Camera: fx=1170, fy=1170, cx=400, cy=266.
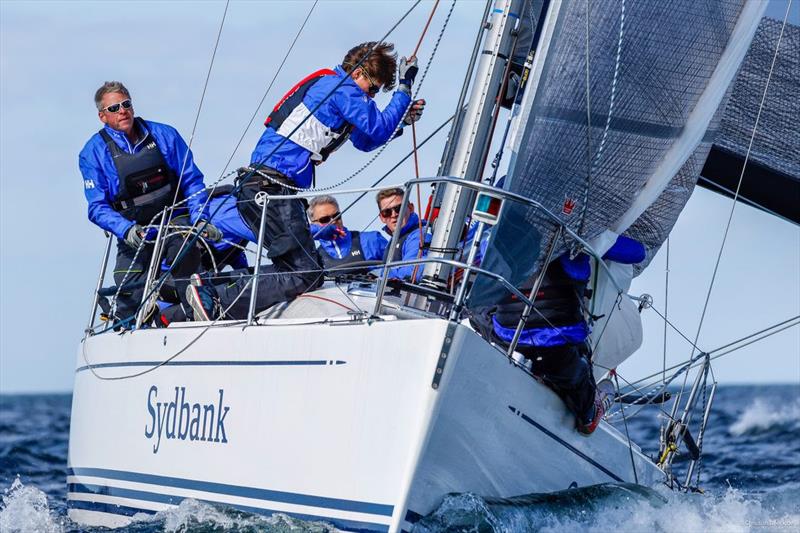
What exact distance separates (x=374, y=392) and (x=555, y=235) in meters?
0.98

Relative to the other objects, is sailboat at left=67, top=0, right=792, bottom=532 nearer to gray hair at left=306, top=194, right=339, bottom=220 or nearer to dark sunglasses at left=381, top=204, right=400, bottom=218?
dark sunglasses at left=381, top=204, right=400, bottom=218

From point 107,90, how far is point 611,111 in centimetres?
290

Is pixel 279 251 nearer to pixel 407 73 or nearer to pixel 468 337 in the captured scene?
pixel 407 73

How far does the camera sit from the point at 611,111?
A: 5070 millimetres

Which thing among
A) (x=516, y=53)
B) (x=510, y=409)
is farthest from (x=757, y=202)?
(x=510, y=409)

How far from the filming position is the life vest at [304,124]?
224 inches

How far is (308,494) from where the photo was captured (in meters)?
4.63

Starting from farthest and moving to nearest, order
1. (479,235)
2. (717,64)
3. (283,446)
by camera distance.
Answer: (717,64) → (283,446) → (479,235)

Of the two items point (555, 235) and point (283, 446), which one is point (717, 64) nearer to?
point (555, 235)

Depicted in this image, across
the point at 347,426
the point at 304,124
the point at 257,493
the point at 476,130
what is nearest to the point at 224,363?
the point at 257,493

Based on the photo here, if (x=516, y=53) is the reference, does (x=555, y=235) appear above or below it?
below

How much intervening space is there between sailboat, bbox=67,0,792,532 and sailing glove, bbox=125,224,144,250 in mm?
536

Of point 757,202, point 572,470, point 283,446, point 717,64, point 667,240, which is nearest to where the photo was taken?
point 283,446

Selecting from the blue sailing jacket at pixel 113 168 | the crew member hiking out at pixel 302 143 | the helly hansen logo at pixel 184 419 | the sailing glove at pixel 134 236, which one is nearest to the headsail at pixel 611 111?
the crew member hiking out at pixel 302 143
